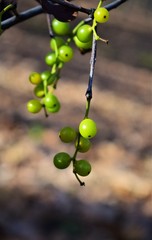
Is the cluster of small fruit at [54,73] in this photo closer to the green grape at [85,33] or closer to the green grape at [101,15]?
the green grape at [85,33]

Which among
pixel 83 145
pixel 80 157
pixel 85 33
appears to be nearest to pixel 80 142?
pixel 83 145

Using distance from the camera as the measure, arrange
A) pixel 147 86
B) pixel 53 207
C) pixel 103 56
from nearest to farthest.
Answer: pixel 53 207, pixel 147 86, pixel 103 56

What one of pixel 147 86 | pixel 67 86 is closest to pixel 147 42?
pixel 147 86

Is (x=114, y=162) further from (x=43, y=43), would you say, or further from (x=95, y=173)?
(x=43, y=43)

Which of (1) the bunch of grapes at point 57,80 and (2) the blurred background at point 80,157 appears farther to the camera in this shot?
(2) the blurred background at point 80,157

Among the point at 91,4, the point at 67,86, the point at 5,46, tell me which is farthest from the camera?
the point at 91,4

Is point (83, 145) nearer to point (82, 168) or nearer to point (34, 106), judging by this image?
point (82, 168)

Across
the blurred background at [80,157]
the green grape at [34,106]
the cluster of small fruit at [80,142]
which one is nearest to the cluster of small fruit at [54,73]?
Answer: the green grape at [34,106]

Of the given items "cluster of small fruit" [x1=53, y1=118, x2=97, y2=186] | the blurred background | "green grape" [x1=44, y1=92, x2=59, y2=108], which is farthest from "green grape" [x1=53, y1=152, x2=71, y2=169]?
the blurred background
